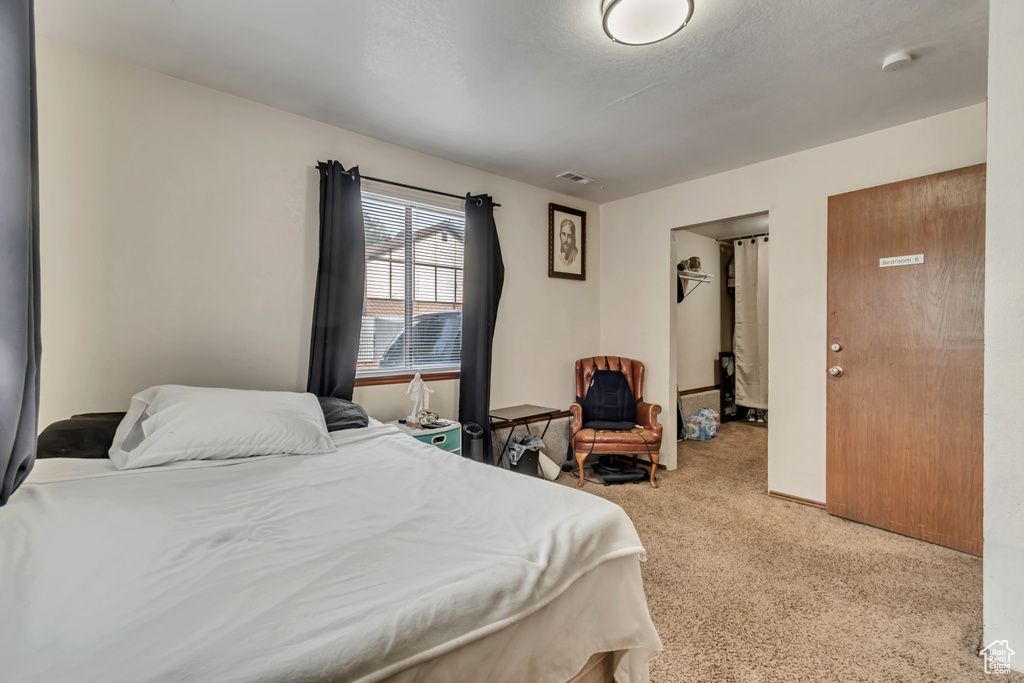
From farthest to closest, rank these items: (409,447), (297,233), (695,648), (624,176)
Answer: (624,176), (297,233), (409,447), (695,648)

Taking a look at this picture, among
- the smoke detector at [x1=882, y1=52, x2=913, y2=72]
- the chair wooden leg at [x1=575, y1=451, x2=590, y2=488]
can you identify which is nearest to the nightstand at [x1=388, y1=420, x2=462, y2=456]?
the chair wooden leg at [x1=575, y1=451, x2=590, y2=488]

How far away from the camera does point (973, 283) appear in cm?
253

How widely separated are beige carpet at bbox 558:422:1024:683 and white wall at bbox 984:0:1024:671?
33 cm

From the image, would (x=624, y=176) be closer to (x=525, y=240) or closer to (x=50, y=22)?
(x=525, y=240)

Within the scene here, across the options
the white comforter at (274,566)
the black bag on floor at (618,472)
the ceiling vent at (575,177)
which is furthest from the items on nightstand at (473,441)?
the ceiling vent at (575,177)

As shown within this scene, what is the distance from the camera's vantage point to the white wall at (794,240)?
9.38 feet

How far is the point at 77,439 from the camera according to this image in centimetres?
196

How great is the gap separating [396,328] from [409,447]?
1.43 meters

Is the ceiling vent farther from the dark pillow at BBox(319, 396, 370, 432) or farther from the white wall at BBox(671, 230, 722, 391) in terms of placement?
the dark pillow at BBox(319, 396, 370, 432)

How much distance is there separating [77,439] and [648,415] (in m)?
3.66

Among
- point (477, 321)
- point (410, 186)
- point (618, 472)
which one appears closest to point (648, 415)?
point (618, 472)

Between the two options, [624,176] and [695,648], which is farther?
[624,176]

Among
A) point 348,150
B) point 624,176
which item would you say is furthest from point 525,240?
point 348,150

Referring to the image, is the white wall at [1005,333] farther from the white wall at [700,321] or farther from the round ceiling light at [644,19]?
the white wall at [700,321]
